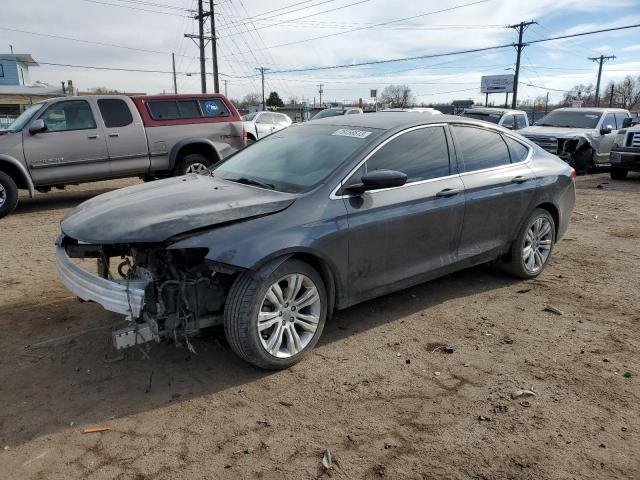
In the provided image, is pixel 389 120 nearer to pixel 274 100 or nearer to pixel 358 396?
pixel 358 396

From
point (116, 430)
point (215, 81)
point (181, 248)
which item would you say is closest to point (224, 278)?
point (181, 248)

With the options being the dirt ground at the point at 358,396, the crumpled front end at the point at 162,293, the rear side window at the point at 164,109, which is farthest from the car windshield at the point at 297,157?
Result: the rear side window at the point at 164,109

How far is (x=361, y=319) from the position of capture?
14.7 ft

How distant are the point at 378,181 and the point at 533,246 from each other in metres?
2.49

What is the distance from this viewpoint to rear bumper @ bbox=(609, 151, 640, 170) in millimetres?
13216

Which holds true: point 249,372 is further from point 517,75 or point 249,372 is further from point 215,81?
point 517,75

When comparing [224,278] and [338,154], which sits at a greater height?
[338,154]

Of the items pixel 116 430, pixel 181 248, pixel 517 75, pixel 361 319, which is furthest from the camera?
pixel 517 75

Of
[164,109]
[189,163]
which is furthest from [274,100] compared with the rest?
[189,163]

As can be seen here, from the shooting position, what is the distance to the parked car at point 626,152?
1323 centimetres

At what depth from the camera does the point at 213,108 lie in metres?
10.9

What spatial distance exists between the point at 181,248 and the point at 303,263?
85 centimetres

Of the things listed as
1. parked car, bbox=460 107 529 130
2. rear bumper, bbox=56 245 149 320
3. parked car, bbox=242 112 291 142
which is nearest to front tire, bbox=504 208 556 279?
rear bumper, bbox=56 245 149 320

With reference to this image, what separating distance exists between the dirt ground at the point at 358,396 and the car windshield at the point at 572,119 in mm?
11656
